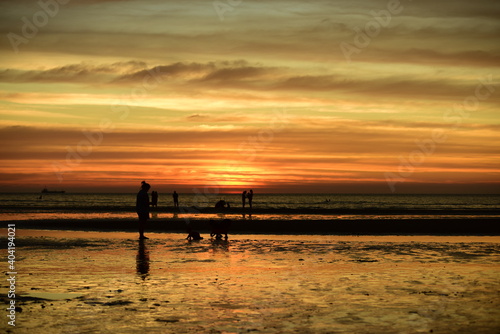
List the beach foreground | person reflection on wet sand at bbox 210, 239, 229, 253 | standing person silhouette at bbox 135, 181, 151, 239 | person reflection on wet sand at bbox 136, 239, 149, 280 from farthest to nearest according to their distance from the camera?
standing person silhouette at bbox 135, 181, 151, 239 < person reflection on wet sand at bbox 210, 239, 229, 253 < person reflection on wet sand at bbox 136, 239, 149, 280 < the beach foreground

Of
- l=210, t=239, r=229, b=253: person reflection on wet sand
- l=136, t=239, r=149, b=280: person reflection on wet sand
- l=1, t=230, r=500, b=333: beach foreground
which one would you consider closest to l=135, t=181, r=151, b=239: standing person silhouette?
l=136, t=239, r=149, b=280: person reflection on wet sand

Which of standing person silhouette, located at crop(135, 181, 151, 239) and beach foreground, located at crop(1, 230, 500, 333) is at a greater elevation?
standing person silhouette, located at crop(135, 181, 151, 239)

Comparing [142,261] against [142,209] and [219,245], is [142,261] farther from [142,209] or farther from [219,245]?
[142,209]

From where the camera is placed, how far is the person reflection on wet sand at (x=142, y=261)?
54.2ft

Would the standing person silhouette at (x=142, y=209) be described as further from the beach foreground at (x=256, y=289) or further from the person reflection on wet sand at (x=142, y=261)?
the beach foreground at (x=256, y=289)

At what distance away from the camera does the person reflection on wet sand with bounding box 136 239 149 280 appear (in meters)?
16.5

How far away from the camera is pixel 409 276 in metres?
16.2

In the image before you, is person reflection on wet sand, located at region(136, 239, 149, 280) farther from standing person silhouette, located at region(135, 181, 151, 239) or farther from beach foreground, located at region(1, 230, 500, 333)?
standing person silhouette, located at region(135, 181, 151, 239)

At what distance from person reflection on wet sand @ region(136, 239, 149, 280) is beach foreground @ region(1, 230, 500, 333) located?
0.10 feet

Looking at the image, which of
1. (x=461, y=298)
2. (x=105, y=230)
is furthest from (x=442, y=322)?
(x=105, y=230)

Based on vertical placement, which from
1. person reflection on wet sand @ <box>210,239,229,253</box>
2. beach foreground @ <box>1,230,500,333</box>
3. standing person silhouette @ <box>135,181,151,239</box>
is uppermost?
standing person silhouette @ <box>135,181,151,239</box>

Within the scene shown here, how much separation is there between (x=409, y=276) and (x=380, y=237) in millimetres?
15326

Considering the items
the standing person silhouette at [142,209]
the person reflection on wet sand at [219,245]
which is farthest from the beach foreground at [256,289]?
the standing person silhouette at [142,209]

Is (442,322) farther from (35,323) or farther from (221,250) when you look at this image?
(221,250)
